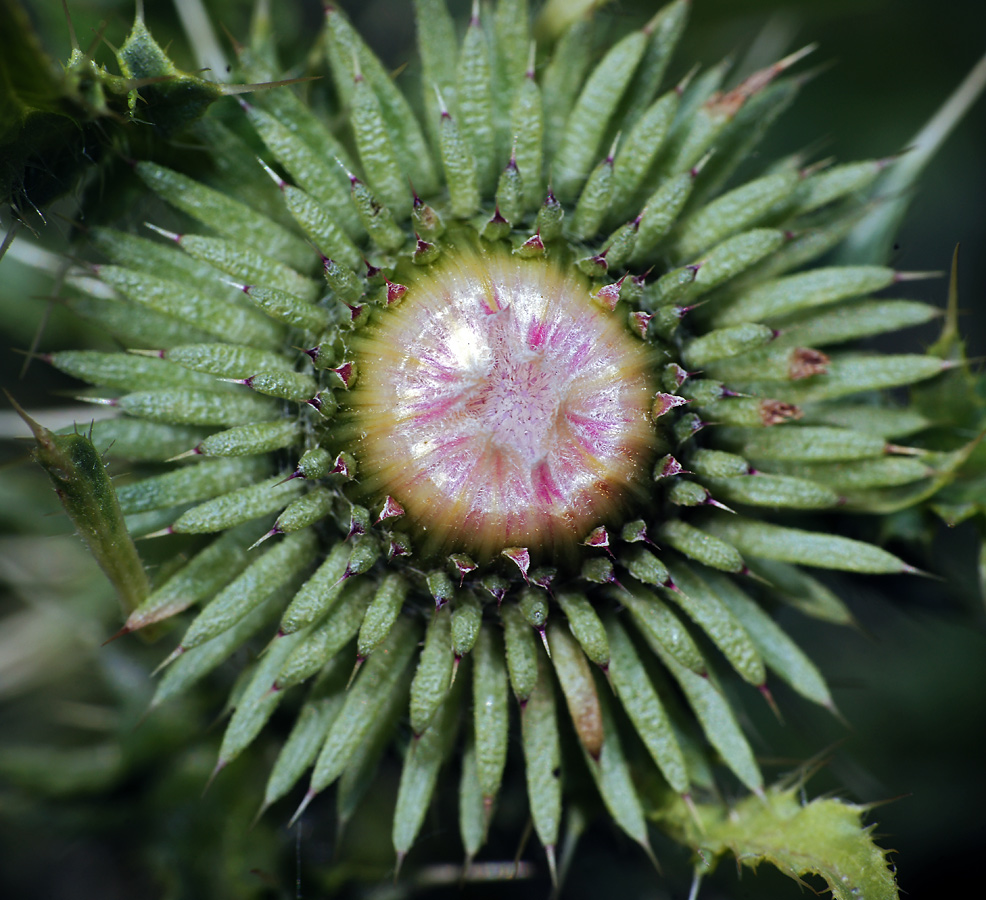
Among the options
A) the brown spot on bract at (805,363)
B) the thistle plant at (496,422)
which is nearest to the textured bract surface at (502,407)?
the thistle plant at (496,422)

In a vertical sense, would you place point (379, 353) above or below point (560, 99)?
below

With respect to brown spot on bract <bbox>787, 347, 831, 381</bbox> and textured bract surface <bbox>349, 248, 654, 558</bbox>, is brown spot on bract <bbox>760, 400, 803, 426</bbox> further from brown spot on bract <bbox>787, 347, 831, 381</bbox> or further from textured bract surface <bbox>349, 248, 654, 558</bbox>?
textured bract surface <bbox>349, 248, 654, 558</bbox>

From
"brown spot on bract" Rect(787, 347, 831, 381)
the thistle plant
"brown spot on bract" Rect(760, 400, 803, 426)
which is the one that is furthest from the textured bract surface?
"brown spot on bract" Rect(787, 347, 831, 381)

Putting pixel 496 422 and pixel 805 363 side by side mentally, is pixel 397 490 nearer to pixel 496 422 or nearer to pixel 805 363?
pixel 496 422

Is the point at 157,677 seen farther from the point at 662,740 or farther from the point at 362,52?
the point at 362,52

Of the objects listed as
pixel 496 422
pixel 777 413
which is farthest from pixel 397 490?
pixel 777 413

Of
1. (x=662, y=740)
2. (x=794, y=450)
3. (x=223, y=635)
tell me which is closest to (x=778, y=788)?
(x=662, y=740)

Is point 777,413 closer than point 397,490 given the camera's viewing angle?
No
